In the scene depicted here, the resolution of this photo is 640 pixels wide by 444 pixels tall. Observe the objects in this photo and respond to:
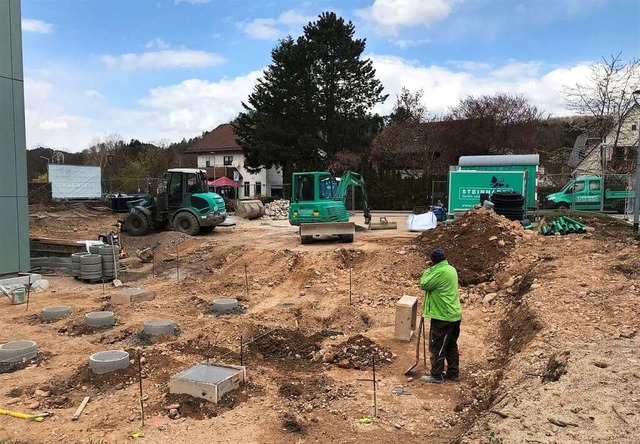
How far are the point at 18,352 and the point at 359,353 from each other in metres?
4.93

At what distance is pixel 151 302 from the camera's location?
1103 centimetres

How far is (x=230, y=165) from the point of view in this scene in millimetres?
56031

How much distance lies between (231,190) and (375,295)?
1527 inches

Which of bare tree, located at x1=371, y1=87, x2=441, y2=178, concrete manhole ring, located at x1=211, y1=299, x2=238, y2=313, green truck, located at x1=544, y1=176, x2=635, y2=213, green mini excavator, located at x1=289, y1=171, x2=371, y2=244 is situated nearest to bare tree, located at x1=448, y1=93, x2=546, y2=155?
bare tree, located at x1=371, y1=87, x2=441, y2=178

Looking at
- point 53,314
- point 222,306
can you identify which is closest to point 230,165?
point 222,306

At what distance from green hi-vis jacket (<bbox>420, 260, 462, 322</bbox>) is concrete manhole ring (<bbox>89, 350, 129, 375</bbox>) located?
13.6 ft

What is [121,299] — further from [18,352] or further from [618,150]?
[618,150]

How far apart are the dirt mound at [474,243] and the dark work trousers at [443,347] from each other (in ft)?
16.4

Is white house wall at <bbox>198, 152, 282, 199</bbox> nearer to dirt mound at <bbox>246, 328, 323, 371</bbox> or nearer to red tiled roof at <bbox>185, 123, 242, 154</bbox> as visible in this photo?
red tiled roof at <bbox>185, 123, 242, 154</bbox>

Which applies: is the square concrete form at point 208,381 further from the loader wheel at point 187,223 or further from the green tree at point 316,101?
the green tree at point 316,101

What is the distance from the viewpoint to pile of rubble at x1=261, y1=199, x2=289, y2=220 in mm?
29017

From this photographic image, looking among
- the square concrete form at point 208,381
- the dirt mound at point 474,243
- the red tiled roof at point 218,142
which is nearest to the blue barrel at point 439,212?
the dirt mound at point 474,243

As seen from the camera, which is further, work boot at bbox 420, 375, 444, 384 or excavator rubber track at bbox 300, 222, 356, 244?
excavator rubber track at bbox 300, 222, 356, 244

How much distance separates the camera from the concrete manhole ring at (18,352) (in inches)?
279
